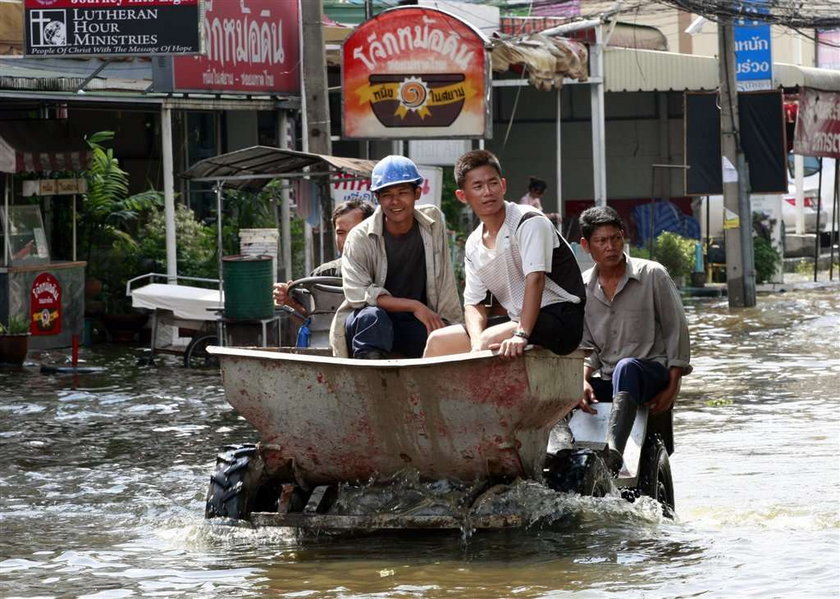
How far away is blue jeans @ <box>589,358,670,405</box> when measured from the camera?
774 centimetres

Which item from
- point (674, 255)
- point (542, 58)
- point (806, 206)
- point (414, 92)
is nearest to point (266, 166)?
point (414, 92)

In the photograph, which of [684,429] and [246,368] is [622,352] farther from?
[684,429]

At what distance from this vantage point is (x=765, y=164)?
76.5 ft

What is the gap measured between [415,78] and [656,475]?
11040mm

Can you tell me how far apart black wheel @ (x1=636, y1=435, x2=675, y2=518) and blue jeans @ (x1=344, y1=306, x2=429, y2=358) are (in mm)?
1320

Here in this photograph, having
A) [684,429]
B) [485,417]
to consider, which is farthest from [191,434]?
[485,417]

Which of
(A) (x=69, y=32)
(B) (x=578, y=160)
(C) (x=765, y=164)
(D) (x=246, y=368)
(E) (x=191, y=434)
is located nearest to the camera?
(D) (x=246, y=368)

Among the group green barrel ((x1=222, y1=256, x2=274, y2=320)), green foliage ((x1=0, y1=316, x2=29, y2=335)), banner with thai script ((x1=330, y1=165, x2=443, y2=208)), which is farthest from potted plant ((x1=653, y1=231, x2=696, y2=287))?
green foliage ((x1=0, y1=316, x2=29, y2=335))

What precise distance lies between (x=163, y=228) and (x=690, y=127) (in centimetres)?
883

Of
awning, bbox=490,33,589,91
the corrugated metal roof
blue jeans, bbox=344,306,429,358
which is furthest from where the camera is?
the corrugated metal roof

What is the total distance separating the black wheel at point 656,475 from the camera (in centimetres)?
777

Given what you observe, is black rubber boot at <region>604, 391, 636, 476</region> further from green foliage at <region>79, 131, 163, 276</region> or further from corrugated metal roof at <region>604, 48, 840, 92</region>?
corrugated metal roof at <region>604, 48, 840, 92</region>

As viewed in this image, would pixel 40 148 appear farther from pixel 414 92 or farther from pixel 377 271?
pixel 377 271

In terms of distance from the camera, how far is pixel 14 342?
15.5 m
